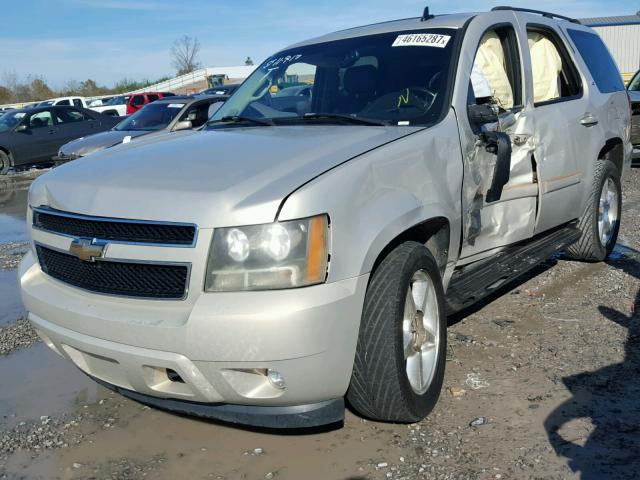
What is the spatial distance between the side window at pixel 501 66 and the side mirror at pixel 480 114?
1.20 ft

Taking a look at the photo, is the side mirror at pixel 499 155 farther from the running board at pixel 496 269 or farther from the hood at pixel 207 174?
the hood at pixel 207 174

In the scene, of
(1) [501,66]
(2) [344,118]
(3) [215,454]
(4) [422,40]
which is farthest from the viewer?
(1) [501,66]

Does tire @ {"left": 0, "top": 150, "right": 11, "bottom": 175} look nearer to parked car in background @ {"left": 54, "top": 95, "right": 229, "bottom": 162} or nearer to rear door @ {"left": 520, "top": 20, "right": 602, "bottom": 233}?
parked car in background @ {"left": 54, "top": 95, "right": 229, "bottom": 162}

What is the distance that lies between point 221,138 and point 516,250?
2082 millimetres

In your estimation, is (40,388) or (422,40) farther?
(422,40)

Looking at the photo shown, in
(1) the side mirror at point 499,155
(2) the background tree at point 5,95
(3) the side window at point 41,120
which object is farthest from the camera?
(2) the background tree at point 5,95

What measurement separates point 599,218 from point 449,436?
10.4 feet

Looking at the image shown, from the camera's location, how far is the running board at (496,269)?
3666 millimetres

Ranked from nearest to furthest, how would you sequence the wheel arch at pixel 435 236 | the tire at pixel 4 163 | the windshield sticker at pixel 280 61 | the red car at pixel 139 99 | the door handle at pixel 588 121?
the wheel arch at pixel 435 236 < the windshield sticker at pixel 280 61 < the door handle at pixel 588 121 < the tire at pixel 4 163 < the red car at pixel 139 99

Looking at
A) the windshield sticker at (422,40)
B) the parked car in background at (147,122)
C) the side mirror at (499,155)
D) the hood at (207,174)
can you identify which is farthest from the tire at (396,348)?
the parked car in background at (147,122)

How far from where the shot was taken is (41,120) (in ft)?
54.1

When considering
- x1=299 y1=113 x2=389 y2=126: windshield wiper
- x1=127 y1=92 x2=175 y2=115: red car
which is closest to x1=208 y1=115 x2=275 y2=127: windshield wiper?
x1=299 y1=113 x2=389 y2=126: windshield wiper

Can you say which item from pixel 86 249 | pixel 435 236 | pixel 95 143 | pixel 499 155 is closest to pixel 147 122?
pixel 95 143

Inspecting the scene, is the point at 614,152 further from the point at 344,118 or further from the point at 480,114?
the point at 344,118
